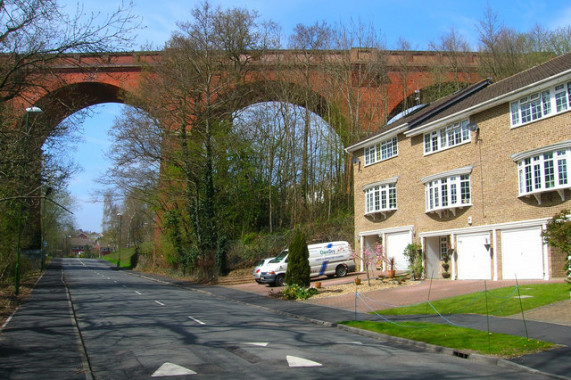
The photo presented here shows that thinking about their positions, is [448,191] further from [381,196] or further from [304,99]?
[304,99]

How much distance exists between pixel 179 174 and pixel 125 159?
4.62 m

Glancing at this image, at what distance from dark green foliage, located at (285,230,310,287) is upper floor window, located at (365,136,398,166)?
9.28 metres

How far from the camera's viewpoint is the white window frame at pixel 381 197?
97.6 feet

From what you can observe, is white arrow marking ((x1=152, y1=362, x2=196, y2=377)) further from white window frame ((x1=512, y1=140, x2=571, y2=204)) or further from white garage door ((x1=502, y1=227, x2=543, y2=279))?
white window frame ((x1=512, y1=140, x2=571, y2=204))

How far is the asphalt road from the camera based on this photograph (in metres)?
8.14

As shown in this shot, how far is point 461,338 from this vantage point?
1139 centimetres

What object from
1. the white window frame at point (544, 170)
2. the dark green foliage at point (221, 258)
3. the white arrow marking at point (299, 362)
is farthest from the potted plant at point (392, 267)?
the white arrow marking at point (299, 362)

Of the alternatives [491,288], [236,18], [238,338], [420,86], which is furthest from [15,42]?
[420,86]

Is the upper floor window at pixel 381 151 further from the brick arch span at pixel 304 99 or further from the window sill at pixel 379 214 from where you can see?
the brick arch span at pixel 304 99

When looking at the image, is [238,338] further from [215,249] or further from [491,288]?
[215,249]

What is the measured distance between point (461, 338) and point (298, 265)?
13954mm

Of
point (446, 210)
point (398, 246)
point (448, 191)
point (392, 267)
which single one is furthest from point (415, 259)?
point (448, 191)

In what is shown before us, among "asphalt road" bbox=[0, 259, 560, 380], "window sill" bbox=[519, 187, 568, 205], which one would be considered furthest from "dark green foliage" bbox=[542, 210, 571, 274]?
"asphalt road" bbox=[0, 259, 560, 380]

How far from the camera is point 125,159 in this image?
113 feet
